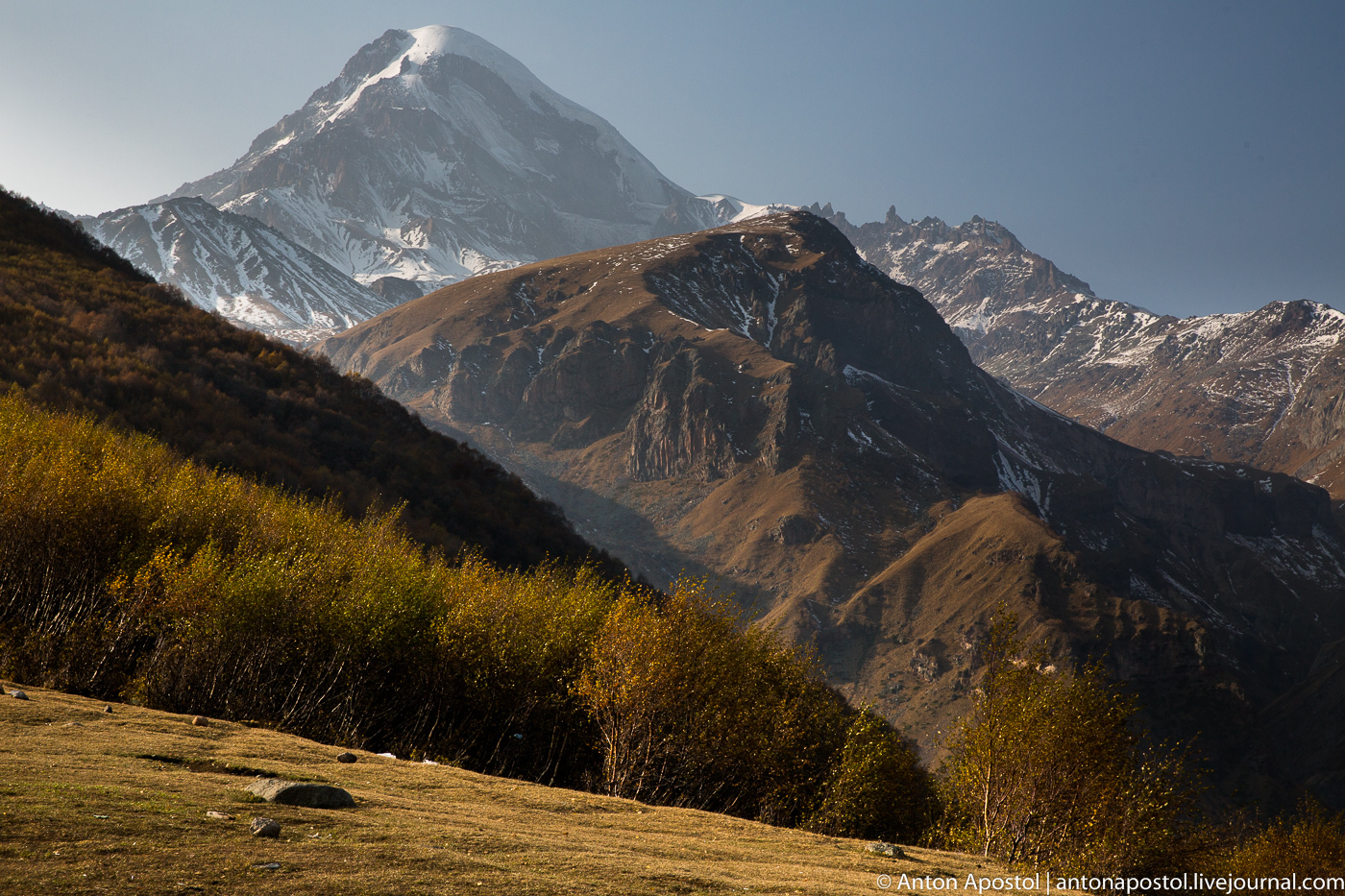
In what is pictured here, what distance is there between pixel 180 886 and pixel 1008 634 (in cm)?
3307

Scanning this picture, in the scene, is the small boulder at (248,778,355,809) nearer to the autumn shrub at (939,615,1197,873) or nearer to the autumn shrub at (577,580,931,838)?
the autumn shrub at (577,580,931,838)

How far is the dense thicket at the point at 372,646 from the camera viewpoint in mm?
31375

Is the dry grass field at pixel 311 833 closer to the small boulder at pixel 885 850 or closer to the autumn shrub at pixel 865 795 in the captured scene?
the small boulder at pixel 885 850

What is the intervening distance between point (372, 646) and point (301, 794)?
21316 millimetres

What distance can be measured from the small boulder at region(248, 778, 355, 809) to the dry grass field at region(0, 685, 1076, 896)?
32 cm

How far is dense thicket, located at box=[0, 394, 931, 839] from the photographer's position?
3138 cm

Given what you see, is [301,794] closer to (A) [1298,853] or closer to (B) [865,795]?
(B) [865,795]

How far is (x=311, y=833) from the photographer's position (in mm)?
13172

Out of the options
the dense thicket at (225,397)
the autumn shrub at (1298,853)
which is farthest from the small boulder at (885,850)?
the dense thicket at (225,397)

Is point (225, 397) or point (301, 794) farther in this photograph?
point (225, 397)

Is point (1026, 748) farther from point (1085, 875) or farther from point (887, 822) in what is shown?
point (887, 822)

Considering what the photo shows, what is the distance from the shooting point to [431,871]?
469 inches

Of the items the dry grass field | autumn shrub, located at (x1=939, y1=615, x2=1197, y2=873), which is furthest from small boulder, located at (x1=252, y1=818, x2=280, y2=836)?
autumn shrub, located at (x1=939, y1=615, x2=1197, y2=873)

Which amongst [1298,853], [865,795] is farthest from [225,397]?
[1298,853]
